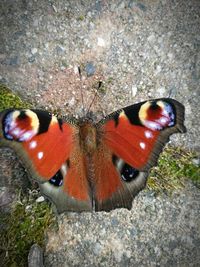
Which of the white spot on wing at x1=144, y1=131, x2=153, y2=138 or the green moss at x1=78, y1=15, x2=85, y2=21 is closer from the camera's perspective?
the white spot on wing at x1=144, y1=131, x2=153, y2=138

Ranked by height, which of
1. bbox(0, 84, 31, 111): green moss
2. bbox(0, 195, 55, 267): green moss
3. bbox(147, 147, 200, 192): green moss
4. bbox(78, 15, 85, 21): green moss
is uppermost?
bbox(78, 15, 85, 21): green moss

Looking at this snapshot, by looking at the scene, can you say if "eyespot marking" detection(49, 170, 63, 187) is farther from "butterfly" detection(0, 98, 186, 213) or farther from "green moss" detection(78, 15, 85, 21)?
"green moss" detection(78, 15, 85, 21)

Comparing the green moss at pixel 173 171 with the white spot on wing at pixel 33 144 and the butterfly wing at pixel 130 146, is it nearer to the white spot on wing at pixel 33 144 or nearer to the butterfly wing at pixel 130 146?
the butterfly wing at pixel 130 146

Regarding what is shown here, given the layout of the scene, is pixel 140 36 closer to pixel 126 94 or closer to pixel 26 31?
pixel 126 94

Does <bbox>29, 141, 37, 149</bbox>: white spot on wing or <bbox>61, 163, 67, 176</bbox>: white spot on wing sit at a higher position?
<bbox>29, 141, 37, 149</bbox>: white spot on wing

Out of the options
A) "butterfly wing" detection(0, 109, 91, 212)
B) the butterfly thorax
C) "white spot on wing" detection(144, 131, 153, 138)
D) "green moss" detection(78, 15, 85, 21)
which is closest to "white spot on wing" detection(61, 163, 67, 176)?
"butterfly wing" detection(0, 109, 91, 212)

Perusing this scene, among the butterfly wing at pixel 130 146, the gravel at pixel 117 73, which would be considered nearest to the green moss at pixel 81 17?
the gravel at pixel 117 73

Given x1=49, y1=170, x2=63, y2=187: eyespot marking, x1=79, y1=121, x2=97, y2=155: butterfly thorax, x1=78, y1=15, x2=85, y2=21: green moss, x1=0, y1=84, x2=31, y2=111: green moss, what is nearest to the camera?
x1=49, y1=170, x2=63, y2=187: eyespot marking

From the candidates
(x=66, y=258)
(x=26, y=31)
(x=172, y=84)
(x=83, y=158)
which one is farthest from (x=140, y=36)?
(x=66, y=258)

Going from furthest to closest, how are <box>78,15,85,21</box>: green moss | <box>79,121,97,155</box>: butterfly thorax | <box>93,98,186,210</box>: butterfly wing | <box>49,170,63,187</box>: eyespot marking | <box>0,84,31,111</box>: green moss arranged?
<box>78,15,85,21</box>: green moss
<box>0,84,31,111</box>: green moss
<box>79,121,97,155</box>: butterfly thorax
<box>49,170,63,187</box>: eyespot marking
<box>93,98,186,210</box>: butterfly wing
